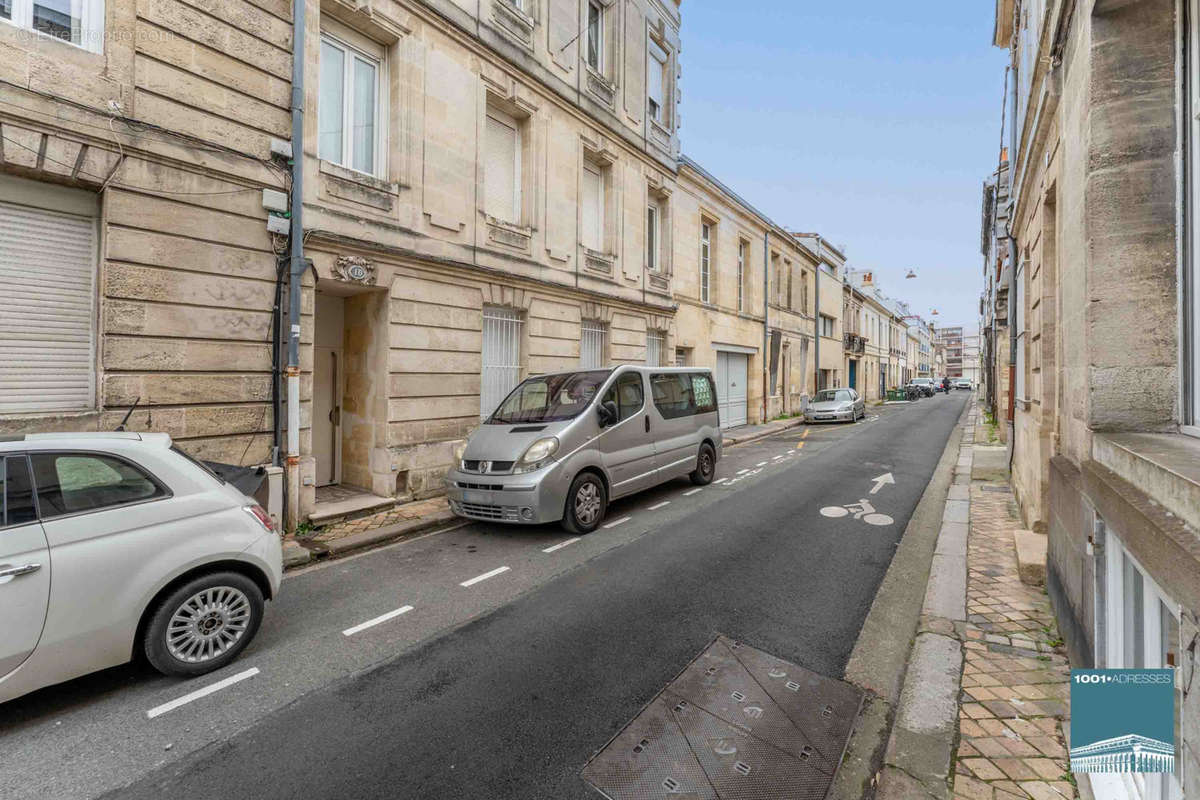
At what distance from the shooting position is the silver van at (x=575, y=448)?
6305mm

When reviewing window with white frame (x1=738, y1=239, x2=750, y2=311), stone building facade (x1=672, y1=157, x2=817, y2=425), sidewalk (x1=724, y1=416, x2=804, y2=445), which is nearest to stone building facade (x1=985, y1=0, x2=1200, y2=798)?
sidewalk (x1=724, y1=416, x2=804, y2=445)

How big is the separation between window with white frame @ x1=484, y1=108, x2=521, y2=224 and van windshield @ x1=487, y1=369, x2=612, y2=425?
4.25 meters

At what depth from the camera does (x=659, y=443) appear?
27.0ft

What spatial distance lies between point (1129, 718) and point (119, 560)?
4.72m

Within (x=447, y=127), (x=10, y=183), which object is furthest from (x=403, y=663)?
(x=447, y=127)

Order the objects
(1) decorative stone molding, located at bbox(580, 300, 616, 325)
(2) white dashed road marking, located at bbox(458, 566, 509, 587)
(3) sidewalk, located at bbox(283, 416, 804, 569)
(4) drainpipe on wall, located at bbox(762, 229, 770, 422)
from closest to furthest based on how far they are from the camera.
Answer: (2) white dashed road marking, located at bbox(458, 566, 509, 587) → (3) sidewalk, located at bbox(283, 416, 804, 569) → (1) decorative stone molding, located at bbox(580, 300, 616, 325) → (4) drainpipe on wall, located at bbox(762, 229, 770, 422)

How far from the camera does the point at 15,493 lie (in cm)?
297

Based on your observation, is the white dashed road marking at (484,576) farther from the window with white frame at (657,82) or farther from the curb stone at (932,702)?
the window with white frame at (657,82)

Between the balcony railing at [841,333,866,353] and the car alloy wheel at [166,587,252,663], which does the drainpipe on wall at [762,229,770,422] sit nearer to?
the balcony railing at [841,333,866,353]

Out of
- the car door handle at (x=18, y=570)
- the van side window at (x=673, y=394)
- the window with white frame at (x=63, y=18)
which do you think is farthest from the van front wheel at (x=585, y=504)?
the window with white frame at (x=63, y=18)

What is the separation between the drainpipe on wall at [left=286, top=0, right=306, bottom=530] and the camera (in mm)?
6902

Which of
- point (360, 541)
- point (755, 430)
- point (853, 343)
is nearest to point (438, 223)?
point (360, 541)

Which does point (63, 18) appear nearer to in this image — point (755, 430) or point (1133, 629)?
point (1133, 629)

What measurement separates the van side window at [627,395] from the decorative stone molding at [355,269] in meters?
3.97
